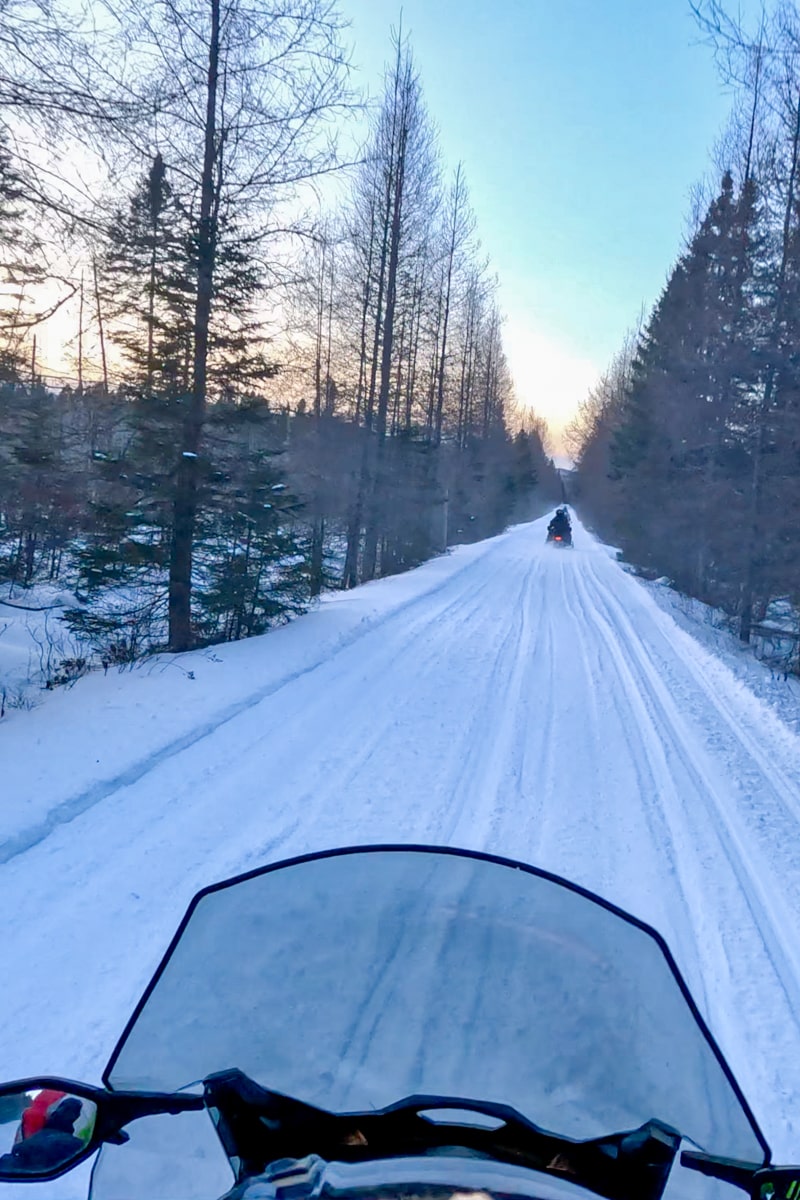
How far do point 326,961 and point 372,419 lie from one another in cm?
2348

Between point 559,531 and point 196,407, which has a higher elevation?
point 196,407

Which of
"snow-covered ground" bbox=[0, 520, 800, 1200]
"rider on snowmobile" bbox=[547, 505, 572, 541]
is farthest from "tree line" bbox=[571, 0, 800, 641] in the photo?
"rider on snowmobile" bbox=[547, 505, 572, 541]

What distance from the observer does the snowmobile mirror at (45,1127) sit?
1.34 metres

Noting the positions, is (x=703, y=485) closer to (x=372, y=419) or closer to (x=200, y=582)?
(x=372, y=419)

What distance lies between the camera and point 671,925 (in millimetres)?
4172

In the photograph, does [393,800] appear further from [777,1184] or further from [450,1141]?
[777,1184]

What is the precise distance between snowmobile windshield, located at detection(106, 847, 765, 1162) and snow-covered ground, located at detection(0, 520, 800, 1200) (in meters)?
1.63

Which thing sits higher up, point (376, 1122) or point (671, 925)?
point (376, 1122)

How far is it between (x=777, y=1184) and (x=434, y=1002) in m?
0.82

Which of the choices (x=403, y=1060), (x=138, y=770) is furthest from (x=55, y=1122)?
(x=138, y=770)

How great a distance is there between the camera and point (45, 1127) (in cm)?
138

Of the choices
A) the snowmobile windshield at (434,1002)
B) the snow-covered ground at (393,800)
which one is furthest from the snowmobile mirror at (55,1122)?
the snow-covered ground at (393,800)

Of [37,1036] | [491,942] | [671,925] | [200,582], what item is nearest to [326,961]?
[491,942]

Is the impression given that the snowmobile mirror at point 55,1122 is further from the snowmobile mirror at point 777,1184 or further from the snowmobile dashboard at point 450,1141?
the snowmobile mirror at point 777,1184
